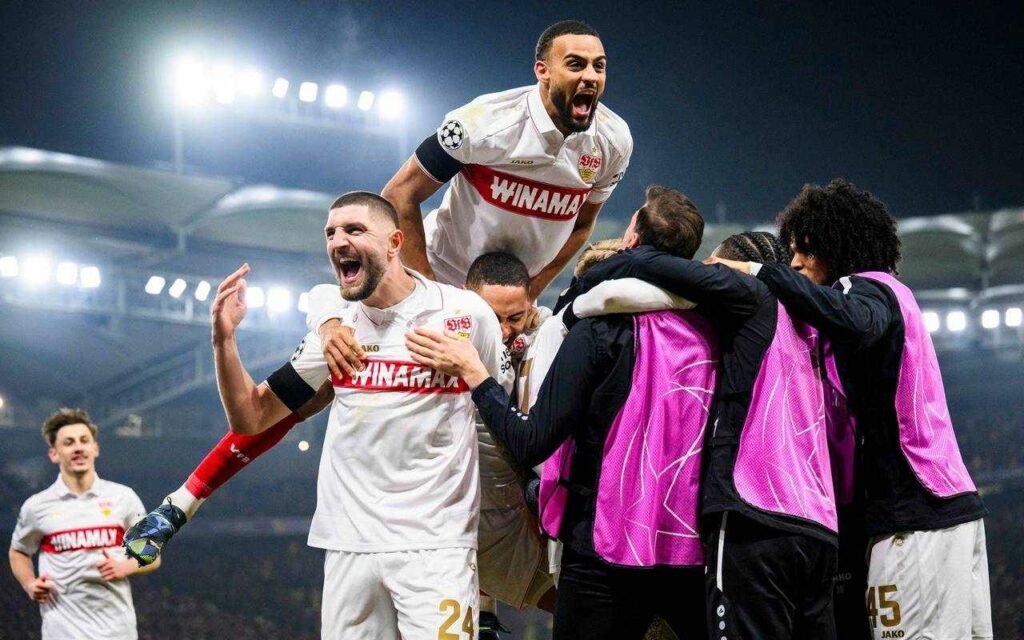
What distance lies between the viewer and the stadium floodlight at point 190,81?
1861 cm

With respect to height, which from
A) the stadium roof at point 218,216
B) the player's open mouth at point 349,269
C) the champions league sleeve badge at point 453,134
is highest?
the stadium roof at point 218,216

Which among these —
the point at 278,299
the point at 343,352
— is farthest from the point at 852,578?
the point at 278,299

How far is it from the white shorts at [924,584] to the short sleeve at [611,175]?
73.1 inches

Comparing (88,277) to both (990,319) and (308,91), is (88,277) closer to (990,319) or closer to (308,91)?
(308,91)

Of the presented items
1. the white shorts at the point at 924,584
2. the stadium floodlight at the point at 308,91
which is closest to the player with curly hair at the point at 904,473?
the white shorts at the point at 924,584

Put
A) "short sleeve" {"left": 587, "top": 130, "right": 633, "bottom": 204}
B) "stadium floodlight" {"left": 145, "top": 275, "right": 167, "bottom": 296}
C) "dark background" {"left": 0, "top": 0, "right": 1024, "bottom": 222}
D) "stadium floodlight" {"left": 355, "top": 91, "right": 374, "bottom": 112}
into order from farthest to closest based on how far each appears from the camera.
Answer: "stadium floodlight" {"left": 355, "top": 91, "right": 374, "bottom": 112}, "dark background" {"left": 0, "top": 0, "right": 1024, "bottom": 222}, "stadium floodlight" {"left": 145, "top": 275, "right": 167, "bottom": 296}, "short sleeve" {"left": 587, "top": 130, "right": 633, "bottom": 204}

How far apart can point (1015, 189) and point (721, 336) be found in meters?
18.7

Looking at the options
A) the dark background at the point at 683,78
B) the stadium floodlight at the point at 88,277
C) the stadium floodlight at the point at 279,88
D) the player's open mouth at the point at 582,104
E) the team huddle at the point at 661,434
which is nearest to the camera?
the team huddle at the point at 661,434

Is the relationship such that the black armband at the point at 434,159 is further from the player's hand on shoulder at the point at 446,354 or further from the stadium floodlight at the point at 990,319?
the stadium floodlight at the point at 990,319

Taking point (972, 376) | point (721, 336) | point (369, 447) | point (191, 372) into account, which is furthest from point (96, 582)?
point (972, 376)

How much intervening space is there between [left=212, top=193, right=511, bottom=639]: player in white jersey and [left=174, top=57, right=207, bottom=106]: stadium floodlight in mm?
16936

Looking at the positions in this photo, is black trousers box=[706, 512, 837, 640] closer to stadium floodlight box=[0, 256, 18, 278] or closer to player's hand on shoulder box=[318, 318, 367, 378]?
player's hand on shoulder box=[318, 318, 367, 378]

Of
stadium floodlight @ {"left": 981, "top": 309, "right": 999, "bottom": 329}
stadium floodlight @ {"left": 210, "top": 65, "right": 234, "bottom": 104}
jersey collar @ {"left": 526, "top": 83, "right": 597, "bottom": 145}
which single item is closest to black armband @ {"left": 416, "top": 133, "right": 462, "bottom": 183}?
jersey collar @ {"left": 526, "top": 83, "right": 597, "bottom": 145}

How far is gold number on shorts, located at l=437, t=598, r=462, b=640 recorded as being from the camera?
9.36 ft
